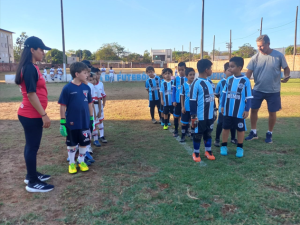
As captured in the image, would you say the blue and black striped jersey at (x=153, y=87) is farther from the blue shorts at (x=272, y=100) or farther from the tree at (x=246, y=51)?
the tree at (x=246, y=51)

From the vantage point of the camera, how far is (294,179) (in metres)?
3.42

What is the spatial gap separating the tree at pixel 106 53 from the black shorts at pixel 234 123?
74.5 metres

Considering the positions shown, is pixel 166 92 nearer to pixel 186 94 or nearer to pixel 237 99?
pixel 186 94

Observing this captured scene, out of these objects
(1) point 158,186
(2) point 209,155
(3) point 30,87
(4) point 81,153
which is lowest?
(1) point 158,186

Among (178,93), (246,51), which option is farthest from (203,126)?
(246,51)

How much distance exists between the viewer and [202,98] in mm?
4152

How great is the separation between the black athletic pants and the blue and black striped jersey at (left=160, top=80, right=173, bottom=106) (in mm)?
3888

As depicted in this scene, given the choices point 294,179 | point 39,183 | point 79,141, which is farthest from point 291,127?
point 39,183

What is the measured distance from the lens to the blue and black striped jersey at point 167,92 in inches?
258

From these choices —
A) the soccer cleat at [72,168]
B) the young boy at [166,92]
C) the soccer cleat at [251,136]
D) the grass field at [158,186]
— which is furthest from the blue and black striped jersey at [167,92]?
the soccer cleat at [72,168]

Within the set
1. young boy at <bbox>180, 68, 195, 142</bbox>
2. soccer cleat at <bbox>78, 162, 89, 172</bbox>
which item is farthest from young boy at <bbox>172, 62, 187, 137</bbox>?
soccer cleat at <bbox>78, 162, 89, 172</bbox>

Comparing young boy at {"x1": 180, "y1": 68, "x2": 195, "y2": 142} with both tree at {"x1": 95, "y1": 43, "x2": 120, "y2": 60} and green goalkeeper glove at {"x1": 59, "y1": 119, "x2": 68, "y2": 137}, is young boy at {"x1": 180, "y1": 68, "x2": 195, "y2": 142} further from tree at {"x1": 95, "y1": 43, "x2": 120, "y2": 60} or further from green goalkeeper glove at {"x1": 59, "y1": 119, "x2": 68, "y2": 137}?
tree at {"x1": 95, "y1": 43, "x2": 120, "y2": 60}

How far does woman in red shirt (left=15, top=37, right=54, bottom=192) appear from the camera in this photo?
3.01m

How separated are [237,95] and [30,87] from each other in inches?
134
